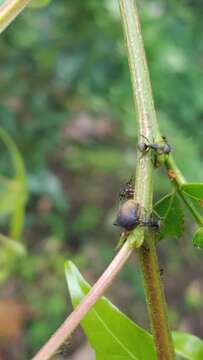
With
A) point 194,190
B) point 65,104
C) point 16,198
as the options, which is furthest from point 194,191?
point 65,104

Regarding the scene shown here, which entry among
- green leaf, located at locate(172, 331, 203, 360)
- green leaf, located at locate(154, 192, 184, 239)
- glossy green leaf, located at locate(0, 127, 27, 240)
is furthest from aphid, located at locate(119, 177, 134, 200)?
glossy green leaf, located at locate(0, 127, 27, 240)

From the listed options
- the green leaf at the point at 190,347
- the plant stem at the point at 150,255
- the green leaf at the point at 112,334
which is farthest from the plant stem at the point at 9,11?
the green leaf at the point at 190,347

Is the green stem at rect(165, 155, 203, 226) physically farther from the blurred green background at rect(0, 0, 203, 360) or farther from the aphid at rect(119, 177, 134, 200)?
the blurred green background at rect(0, 0, 203, 360)

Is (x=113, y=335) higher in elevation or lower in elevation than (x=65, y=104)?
lower

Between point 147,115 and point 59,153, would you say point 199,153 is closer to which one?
point 59,153

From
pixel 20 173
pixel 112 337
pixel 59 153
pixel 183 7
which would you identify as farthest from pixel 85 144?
pixel 112 337

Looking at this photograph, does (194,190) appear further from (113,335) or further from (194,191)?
(113,335)
